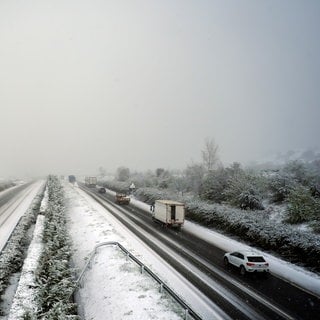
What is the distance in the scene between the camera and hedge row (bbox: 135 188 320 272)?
2241cm

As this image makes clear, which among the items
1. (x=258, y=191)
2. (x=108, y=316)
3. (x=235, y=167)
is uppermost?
(x=235, y=167)

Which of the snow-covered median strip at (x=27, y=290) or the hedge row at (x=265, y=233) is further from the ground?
the hedge row at (x=265, y=233)

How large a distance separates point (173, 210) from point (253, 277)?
638 inches

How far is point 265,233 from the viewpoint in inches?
1054

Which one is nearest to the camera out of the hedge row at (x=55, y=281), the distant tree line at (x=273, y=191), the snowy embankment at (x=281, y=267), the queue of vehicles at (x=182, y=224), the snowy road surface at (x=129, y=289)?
the hedge row at (x=55, y=281)

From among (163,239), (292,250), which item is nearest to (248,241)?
(292,250)

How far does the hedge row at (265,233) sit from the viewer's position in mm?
22406

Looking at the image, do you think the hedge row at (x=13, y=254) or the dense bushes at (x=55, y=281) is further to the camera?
the hedge row at (x=13, y=254)

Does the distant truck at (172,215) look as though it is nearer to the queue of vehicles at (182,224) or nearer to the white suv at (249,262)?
the queue of vehicles at (182,224)

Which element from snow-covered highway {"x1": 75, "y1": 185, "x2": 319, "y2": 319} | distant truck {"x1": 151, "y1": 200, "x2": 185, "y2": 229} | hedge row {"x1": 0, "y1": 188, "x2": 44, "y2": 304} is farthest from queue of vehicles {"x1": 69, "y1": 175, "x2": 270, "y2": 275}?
hedge row {"x1": 0, "y1": 188, "x2": 44, "y2": 304}

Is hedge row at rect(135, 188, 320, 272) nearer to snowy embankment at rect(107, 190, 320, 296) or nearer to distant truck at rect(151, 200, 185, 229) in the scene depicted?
snowy embankment at rect(107, 190, 320, 296)

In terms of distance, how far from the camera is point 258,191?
4003cm

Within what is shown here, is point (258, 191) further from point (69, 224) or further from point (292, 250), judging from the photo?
point (69, 224)

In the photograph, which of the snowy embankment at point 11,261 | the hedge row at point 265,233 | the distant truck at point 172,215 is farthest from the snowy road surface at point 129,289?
the hedge row at point 265,233
